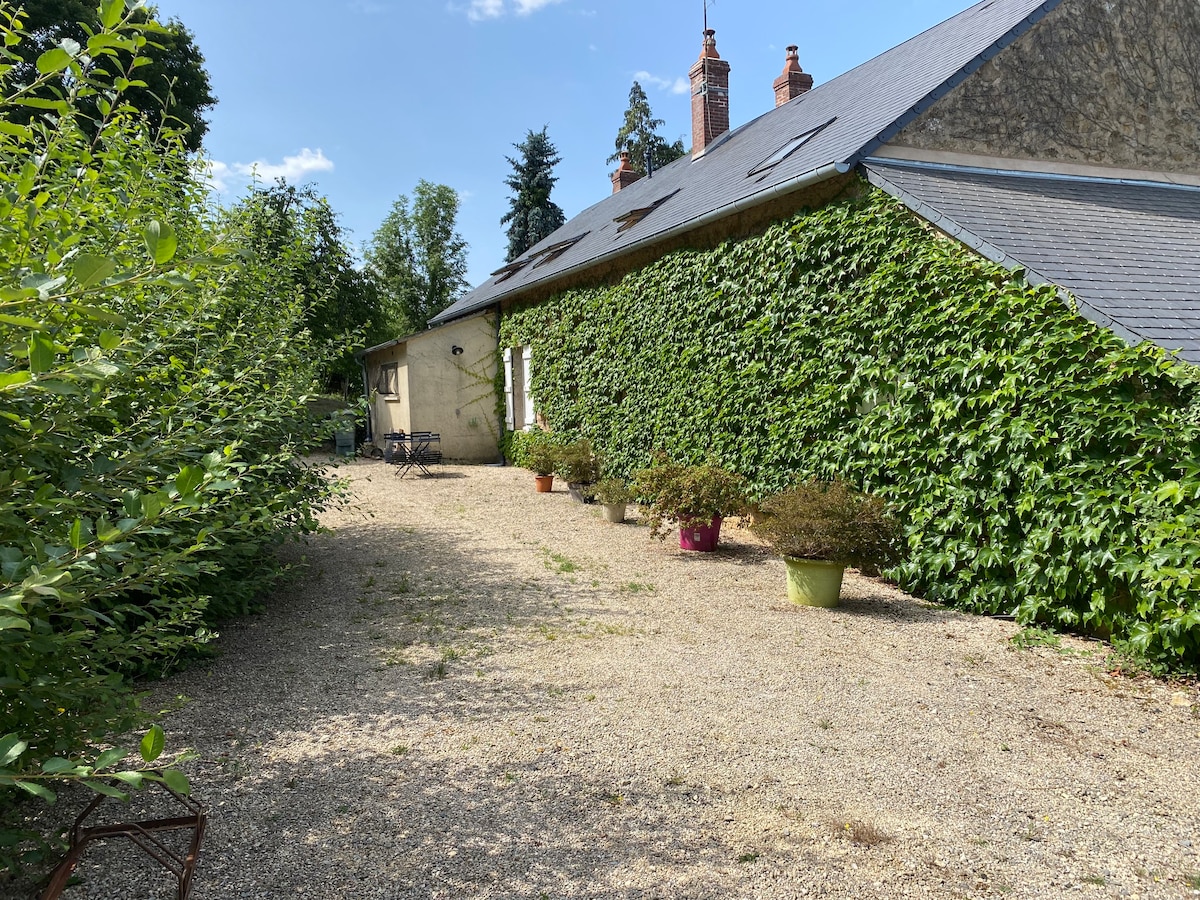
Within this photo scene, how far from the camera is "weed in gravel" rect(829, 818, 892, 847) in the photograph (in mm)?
2662

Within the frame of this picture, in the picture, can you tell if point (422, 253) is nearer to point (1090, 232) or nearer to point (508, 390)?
point (508, 390)

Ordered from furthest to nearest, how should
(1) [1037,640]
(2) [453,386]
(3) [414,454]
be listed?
(2) [453,386]
(3) [414,454]
(1) [1037,640]

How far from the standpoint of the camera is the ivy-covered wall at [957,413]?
427cm

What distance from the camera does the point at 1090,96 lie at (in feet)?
26.3

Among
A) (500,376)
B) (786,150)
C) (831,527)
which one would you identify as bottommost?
(831,527)

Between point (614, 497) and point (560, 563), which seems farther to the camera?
point (614, 497)

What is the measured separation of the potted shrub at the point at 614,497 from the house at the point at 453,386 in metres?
7.46

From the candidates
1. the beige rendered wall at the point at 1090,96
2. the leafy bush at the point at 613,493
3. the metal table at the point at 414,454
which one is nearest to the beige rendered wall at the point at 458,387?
the metal table at the point at 414,454

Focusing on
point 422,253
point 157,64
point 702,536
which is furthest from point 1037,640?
point 422,253

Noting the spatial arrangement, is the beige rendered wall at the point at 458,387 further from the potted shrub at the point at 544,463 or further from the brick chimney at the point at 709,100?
the brick chimney at the point at 709,100

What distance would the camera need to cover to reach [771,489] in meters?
7.47

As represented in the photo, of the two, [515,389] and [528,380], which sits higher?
[528,380]

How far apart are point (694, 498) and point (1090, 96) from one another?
6.48m

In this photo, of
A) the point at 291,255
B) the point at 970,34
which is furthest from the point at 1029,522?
the point at 970,34
